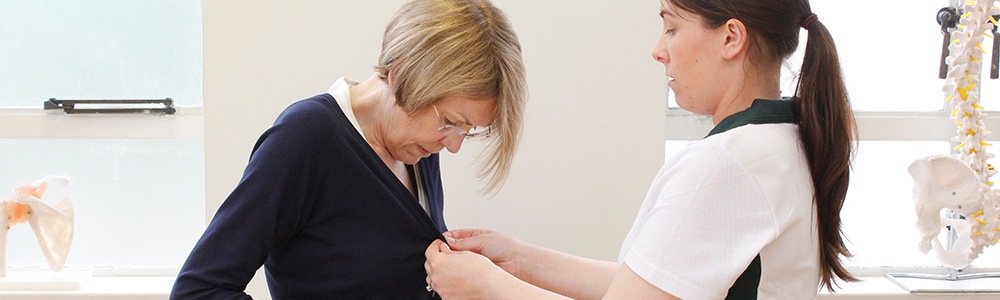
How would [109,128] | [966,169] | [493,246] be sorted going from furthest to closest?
[109,128], [966,169], [493,246]

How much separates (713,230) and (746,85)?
0.25m

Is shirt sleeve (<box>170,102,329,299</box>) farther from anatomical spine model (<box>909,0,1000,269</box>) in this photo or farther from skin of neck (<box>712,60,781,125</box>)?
anatomical spine model (<box>909,0,1000,269</box>)

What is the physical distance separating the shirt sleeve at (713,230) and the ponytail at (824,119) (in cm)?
14

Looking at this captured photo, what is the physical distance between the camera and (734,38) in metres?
1.28

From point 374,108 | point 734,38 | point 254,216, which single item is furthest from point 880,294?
point 254,216

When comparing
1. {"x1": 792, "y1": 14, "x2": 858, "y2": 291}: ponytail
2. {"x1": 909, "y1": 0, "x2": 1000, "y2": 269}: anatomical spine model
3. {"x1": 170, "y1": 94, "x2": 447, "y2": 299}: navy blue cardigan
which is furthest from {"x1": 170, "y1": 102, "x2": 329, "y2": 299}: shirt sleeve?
{"x1": 909, "y1": 0, "x2": 1000, "y2": 269}: anatomical spine model

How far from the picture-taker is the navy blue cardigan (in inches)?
53.1

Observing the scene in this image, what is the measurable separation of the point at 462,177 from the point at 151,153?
1.00 meters

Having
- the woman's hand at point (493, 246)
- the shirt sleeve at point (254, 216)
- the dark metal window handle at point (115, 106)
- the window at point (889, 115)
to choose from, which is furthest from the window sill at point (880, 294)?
the dark metal window handle at point (115, 106)

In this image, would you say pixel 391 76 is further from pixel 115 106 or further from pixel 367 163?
pixel 115 106

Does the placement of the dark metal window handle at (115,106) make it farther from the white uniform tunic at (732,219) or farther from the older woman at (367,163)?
the white uniform tunic at (732,219)

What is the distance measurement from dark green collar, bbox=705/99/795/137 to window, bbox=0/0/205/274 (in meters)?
1.85

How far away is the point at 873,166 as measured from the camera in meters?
2.90

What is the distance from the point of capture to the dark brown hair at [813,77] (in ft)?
4.16
